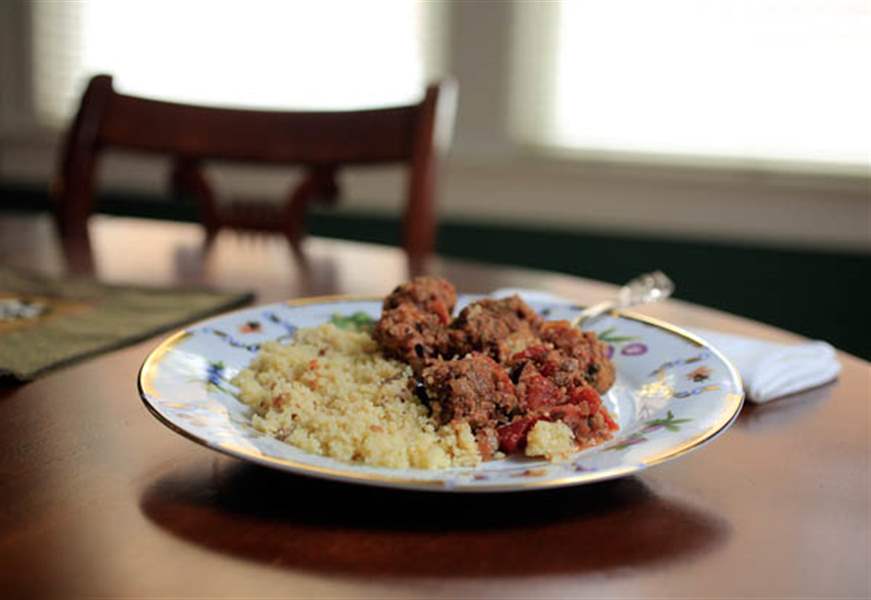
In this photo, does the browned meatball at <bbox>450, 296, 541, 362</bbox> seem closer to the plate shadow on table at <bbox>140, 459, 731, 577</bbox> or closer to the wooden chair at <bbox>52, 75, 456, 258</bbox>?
the plate shadow on table at <bbox>140, 459, 731, 577</bbox>

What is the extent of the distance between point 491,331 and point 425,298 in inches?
3.1

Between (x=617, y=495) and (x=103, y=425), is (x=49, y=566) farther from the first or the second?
(x=617, y=495)

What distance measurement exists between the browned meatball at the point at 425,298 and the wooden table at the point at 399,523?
202 mm

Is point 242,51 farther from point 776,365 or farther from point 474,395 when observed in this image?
point 474,395

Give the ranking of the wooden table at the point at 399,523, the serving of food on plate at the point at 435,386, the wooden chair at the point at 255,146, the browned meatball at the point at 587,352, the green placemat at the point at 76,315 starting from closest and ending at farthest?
the wooden table at the point at 399,523, the serving of food on plate at the point at 435,386, the browned meatball at the point at 587,352, the green placemat at the point at 76,315, the wooden chair at the point at 255,146

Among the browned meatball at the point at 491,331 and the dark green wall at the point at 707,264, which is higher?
the browned meatball at the point at 491,331

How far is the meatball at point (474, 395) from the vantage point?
2.21ft

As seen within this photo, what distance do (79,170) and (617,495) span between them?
1.33 meters

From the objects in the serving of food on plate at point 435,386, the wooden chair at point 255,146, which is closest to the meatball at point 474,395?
the serving of food on plate at point 435,386

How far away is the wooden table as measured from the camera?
55 centimetres

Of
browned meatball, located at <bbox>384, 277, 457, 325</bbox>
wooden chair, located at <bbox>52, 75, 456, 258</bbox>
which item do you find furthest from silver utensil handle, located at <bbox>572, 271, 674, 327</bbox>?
wooden chair, located at <bbox>52, 75, 456, 258</bbox>

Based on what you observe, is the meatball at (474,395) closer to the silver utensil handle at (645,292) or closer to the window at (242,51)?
the silver utensil handle at (645,292)

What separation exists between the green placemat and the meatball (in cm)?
37

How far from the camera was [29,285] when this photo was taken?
1195mm
